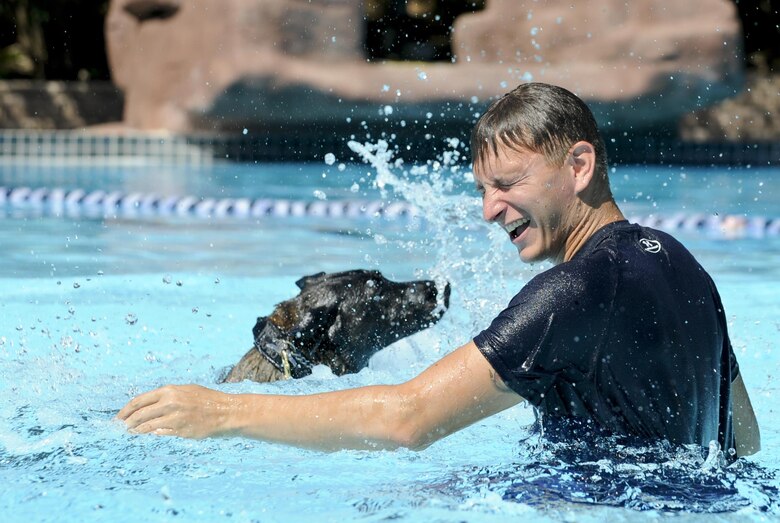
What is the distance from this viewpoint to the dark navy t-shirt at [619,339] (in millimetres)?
2213

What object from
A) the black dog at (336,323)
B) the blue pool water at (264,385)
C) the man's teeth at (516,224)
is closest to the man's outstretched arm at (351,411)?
the blue pool water at (264,385)

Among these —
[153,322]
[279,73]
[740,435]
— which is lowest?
[153,322]

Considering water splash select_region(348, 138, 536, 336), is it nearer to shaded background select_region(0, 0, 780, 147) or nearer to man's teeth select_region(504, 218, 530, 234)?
man's teeth select_region(504, 218, 530, 234)

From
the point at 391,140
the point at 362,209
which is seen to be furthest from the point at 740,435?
the point at 391,140

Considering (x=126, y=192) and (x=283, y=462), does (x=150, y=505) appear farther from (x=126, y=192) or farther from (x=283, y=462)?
(x=126, y=192)

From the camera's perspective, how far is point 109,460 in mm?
2910

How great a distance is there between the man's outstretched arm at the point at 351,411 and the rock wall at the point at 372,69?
1216 centimetres

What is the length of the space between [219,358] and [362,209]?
17.8 feet

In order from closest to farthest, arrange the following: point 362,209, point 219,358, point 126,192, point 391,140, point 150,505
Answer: point 150,505 → point 219,358 → point 362,209 → point 126,192 → point 391,140

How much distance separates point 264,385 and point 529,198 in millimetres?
1302

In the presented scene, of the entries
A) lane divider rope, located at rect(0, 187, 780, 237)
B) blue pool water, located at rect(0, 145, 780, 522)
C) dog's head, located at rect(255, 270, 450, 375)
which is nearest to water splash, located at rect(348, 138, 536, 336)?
blue pool water, located at rect(0, 145, 780, 522)

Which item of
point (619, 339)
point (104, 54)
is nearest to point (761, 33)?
point (104, 54)

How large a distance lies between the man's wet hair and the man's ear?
0.05ft

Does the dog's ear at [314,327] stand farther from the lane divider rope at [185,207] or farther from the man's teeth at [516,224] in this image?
the lane divider rope at [185,207]
